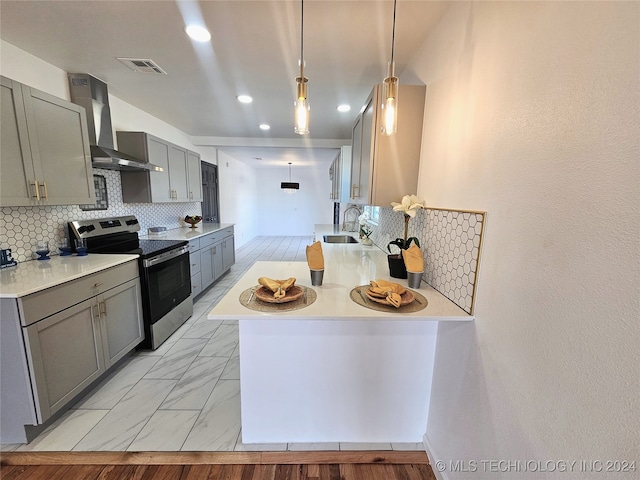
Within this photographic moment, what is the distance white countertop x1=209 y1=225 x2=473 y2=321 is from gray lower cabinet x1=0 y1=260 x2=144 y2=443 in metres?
1.09

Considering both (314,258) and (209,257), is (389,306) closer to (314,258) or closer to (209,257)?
(314,258)

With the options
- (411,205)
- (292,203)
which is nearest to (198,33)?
(411,205)

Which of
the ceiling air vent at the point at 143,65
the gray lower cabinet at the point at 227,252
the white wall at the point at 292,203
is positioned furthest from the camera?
the white wall at the point at 292,203

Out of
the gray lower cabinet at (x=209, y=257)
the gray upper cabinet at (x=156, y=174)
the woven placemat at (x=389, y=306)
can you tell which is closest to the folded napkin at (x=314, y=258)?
the woven placemat at (x=389, y=306)

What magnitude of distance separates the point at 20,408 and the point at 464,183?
275cm

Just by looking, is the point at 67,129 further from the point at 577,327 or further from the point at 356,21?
the point at 577,327

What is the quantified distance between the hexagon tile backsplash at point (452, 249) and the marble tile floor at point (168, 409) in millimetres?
1009

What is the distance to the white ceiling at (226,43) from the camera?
4.88 feet

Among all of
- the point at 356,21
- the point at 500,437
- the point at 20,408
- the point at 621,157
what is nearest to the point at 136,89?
the point at 356,21

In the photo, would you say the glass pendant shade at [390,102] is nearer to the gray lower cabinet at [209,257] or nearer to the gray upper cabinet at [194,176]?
the gray lower cabinet at [209,257]

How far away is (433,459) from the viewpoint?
1.43 meters

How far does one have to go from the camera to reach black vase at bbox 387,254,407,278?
1758 mm

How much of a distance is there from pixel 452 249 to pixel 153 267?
251 centimetres

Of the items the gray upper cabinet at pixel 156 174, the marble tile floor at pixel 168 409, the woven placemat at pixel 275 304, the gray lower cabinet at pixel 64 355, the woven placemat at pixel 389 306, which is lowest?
the marble tile floor at pixel 168 409
